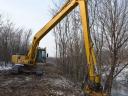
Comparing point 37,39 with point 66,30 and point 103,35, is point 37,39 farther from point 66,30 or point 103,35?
point 66,30

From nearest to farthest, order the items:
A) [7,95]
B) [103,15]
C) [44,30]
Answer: [7,95], [44,30], [103,15]

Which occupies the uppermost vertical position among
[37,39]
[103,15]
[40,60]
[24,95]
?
[103,15]

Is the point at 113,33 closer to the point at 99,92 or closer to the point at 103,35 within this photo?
the point at 103,35

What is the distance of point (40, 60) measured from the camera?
90.1 feet

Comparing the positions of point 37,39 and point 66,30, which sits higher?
point 66,30

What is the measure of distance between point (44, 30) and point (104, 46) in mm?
8563

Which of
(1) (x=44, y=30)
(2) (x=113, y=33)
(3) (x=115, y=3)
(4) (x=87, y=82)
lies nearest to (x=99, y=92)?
(4) (x=87, y=82)

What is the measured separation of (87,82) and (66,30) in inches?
1327

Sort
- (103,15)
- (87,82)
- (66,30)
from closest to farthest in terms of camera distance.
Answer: (87,82), (103,15), (66,30)

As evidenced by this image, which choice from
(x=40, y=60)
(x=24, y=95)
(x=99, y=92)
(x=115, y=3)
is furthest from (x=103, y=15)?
(x=99, y=92)

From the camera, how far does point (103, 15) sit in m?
28.5

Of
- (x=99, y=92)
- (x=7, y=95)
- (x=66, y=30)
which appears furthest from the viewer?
(x=66, y=30)

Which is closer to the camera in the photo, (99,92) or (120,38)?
(99,92)

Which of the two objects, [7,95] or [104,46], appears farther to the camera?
[104,46]
